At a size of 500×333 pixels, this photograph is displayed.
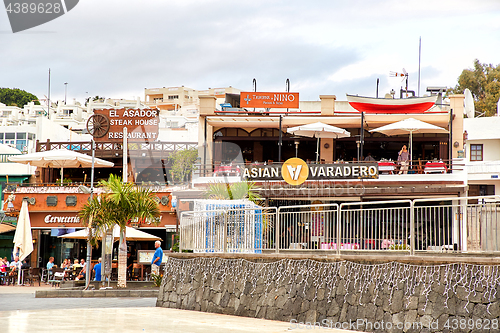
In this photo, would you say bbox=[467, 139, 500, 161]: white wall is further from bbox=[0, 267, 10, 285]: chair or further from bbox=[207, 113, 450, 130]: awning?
bbox=[0, 267, 10, 285]: chair

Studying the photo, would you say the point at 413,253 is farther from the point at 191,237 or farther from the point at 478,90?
the point at 478,90

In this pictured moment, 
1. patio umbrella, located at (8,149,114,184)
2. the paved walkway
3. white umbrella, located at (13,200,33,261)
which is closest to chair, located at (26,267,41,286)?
white umbrella, located at (13,200,33,261)

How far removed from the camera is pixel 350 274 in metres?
10.7

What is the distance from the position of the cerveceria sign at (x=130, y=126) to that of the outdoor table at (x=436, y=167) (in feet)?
51.6

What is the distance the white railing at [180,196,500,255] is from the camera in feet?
32.1

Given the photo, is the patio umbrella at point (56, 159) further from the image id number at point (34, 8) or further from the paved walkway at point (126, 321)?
the image id number at point (34, 8)

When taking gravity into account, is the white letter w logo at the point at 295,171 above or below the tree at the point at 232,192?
above

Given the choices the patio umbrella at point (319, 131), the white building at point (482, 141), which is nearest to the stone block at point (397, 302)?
the patio umbrella at point (319, 131)

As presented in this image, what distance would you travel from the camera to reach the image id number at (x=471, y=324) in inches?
335

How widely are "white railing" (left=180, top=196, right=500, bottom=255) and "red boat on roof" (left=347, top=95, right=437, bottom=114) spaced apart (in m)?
16.6

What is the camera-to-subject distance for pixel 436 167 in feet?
84.7

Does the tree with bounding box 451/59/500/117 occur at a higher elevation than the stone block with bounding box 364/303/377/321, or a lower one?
higher

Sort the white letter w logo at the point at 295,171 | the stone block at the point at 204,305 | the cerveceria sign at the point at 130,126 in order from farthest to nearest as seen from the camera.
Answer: the cerveceria sign at the point at 130,126 < the white letter w logo at the point at 295,171 < the stone block at the point at 204,305

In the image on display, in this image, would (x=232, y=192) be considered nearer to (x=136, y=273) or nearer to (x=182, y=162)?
(x=136, y=273)
